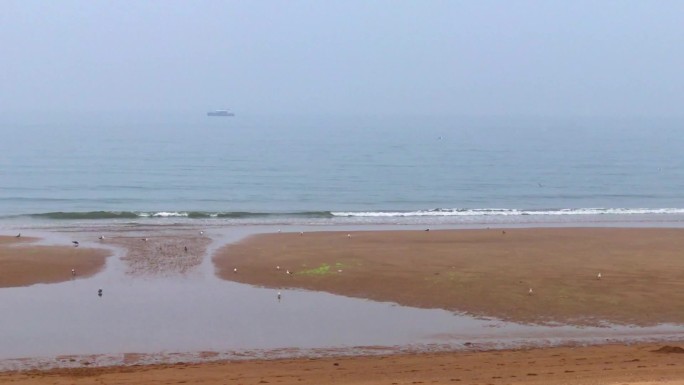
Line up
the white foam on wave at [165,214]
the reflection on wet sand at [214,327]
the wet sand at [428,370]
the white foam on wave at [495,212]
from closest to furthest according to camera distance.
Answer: the wet sand at [428,370], the reflection on wet sand at [214,327], the white foam on wave at [165,214], the white foam on wave at [495,212]

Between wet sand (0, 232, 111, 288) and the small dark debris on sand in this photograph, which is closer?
the small dark debris on sand

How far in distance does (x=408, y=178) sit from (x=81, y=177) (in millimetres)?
28520

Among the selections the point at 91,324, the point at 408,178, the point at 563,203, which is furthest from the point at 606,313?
the point at 408,178

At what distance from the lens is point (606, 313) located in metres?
24.8

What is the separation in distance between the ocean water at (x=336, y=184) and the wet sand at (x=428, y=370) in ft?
91.1

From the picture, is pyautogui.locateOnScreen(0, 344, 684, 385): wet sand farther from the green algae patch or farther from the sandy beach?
the green algae patch

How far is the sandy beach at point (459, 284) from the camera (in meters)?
18.3

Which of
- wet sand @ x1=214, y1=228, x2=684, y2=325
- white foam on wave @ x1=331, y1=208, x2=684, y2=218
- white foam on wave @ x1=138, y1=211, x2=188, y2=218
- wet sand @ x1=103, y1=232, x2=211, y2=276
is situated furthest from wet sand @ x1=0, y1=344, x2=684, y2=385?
white foam on wave @ x1=331, y1=208, x2=684, y2=218

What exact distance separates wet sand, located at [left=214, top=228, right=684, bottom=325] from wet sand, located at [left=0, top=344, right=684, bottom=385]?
14.4 feet

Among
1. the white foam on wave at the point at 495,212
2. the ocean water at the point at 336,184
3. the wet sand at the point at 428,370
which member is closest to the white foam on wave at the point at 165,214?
the ocean water at the point at 336,184

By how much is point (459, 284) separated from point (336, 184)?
38.0 meters

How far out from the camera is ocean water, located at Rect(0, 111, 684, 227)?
165 ft

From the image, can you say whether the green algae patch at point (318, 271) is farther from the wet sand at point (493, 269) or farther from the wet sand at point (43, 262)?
the wet sand at point (43, 262)

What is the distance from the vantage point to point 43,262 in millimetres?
32375
